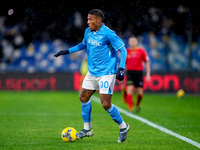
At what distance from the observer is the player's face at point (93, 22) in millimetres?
5930

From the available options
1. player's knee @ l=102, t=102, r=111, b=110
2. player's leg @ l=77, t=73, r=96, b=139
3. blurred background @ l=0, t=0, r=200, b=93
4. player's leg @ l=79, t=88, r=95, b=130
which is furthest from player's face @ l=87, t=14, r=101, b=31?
blurred background @ l=0, t=0, r=200, b=93

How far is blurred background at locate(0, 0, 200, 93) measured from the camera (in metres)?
20.3

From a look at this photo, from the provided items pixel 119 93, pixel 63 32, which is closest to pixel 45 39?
pixel 63 32

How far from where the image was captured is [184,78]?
19.7 metres

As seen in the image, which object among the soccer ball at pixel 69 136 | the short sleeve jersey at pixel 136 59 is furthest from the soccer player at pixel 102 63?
the short sleeve jersey at pixel 136 59

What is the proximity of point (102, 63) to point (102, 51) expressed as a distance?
0.18 m

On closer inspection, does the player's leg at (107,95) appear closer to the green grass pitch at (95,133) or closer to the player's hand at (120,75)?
the green grass pitch at (95,133)

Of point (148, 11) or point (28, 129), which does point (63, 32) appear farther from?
point (28, 129)

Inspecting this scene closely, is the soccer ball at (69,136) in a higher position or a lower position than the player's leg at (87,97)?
lower

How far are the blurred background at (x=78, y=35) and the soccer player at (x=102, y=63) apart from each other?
1390 centimetres

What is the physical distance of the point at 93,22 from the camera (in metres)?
5.94

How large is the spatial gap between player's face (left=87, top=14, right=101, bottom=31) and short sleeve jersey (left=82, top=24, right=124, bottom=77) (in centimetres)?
9

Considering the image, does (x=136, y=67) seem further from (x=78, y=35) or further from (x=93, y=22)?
(x=78, y=35)

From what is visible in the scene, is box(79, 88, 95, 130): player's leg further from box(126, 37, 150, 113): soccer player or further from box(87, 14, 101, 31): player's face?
box(126, 37, 150, 113): soccer player
